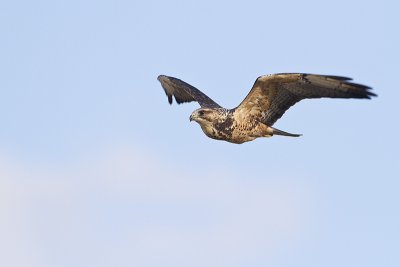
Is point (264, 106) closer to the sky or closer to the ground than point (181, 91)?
closer to the ground

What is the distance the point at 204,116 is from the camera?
18.2 m

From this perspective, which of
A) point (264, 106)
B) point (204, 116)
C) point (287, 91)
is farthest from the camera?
point (204, 116)

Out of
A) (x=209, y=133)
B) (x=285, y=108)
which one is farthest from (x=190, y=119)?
(x=285, y=108)

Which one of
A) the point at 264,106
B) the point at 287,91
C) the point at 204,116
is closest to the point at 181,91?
the point at 204,116

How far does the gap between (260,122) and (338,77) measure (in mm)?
2311

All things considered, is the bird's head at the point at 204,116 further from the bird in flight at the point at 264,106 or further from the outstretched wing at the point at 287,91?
the outstretched wing at the point at 287,91

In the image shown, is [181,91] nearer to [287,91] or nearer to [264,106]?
[264,106]

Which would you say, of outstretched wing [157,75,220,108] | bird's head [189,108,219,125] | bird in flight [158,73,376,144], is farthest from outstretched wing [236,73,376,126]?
outstretched wing [157,75,220,108]

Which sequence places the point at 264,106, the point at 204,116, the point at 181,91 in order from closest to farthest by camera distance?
1. the point at 264,106
2. the point at 204,116
3. the point at 181,91

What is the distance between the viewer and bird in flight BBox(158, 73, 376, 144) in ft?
55.1

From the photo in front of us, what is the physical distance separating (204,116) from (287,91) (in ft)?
5.78

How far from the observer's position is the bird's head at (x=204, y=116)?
1809 centimetres

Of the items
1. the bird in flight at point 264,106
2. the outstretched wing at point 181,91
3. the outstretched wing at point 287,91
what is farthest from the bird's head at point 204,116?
the outstretched wing at point 181,91

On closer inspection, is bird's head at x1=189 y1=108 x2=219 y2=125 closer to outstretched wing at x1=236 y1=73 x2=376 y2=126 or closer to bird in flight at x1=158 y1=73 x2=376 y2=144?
bird in flight at x1=158 y1=73 x2=376 y2=144
